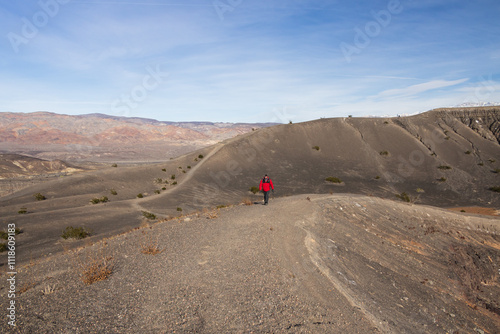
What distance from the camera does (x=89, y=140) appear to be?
141875 mm

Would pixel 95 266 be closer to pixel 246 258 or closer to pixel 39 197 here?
pixel 246 258

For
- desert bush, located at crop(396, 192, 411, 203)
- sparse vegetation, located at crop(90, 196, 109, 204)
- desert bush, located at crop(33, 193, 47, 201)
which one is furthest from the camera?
desert bush, located at crop(396, 192, 411, 203)

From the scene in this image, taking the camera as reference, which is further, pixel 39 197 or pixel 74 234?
pixel 39 197

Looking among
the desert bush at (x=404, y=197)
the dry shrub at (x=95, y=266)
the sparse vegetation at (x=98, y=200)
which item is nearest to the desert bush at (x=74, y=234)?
the dry shrub at (x=95, y=266)

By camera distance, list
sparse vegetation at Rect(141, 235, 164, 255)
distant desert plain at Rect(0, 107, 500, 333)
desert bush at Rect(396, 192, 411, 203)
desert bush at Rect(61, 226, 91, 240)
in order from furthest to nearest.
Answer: desert bush at Rect(396, 192, 411, 203) → desert bush at Rect(61, 226, 91, 240) → sparse vegetation at Rect(141, 235, 164, 255) → distant desert plain at Rect(0, 107, 500, 333)

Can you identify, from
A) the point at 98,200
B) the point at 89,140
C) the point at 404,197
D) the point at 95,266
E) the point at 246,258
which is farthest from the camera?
the point at 89,140

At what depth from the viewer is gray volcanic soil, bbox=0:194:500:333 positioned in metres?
5.57

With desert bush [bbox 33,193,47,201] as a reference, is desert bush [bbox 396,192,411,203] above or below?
below

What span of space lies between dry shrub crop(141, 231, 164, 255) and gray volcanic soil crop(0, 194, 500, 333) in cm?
13

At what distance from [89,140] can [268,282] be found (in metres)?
160

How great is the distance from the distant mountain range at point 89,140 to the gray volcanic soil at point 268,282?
9916cm

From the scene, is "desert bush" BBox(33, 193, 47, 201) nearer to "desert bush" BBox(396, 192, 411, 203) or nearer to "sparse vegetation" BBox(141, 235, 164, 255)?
"sparse vegetation" BBox(141, 235, 164, 255)

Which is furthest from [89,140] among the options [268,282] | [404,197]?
[268,282]

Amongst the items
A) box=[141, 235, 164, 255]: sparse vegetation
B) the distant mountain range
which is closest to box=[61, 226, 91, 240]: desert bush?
box=[141, 235, 164, 255]: sparse vegetation
